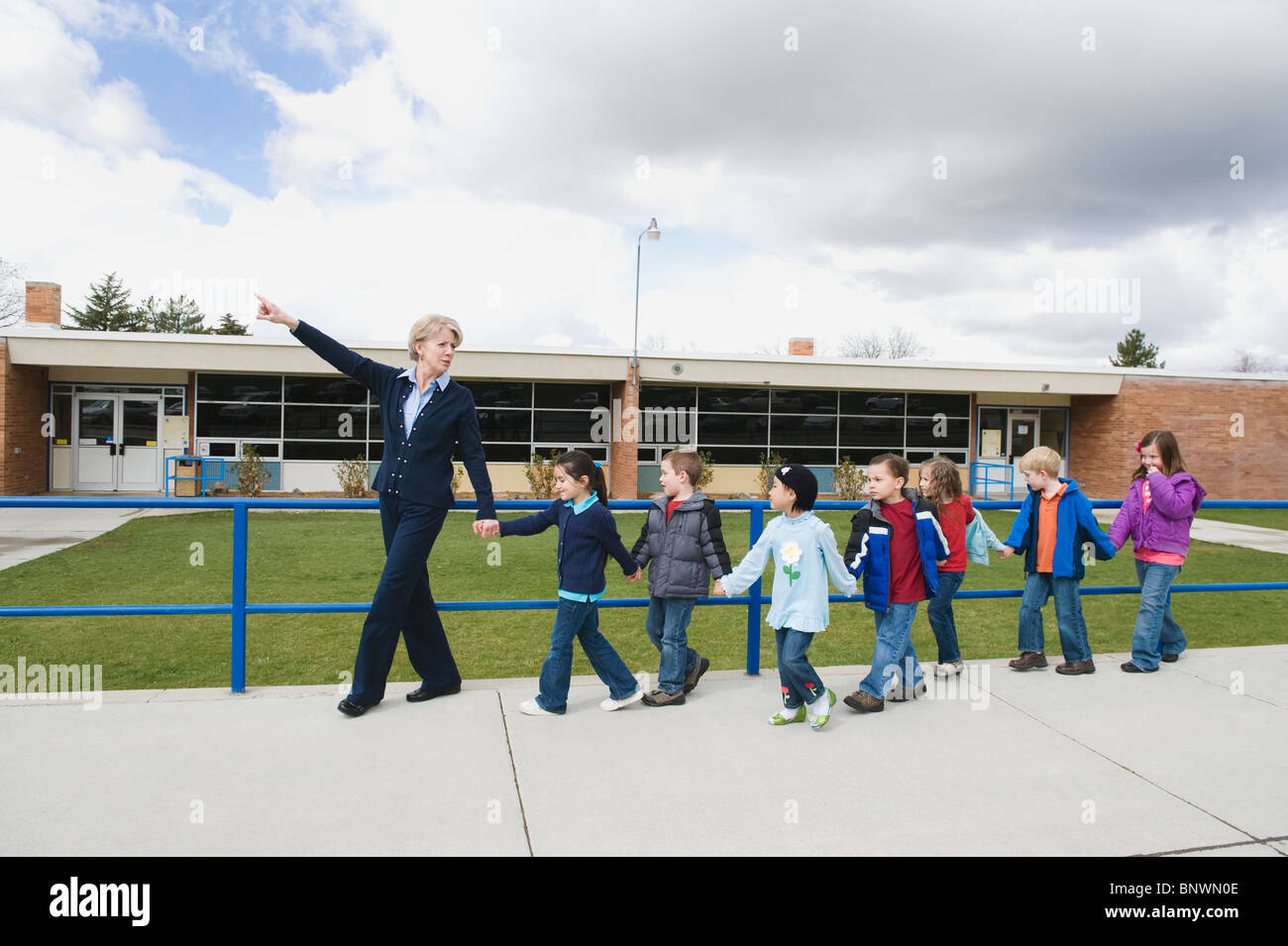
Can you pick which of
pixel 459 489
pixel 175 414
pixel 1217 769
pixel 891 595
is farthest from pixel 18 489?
pixel 1217 769

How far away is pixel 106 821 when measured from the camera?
3.22 meters

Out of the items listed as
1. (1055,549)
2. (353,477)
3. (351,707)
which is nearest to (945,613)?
(1055,549)

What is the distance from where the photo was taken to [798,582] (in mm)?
4469

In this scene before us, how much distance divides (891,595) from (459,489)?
19.1m

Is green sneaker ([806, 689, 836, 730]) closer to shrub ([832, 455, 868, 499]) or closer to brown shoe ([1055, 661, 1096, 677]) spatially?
brown shoe ([1055, 661, 1096, 677])

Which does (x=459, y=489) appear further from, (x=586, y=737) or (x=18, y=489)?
(x=586, y=737)

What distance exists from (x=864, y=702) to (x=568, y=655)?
153 centimetres

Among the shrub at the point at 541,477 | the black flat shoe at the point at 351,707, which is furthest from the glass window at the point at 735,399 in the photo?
the black flat shoe at the point at 351,707

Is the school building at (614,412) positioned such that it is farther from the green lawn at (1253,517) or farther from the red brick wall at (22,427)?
the green lawn at (1253,517)

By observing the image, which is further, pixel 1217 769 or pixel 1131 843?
pixel 1217 769

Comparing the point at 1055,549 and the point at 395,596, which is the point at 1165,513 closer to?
the point at 1055,549

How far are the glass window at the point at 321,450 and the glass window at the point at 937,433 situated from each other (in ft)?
49.9

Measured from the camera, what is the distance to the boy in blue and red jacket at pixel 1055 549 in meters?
5.42

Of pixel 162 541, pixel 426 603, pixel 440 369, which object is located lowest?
pixel 162 541
